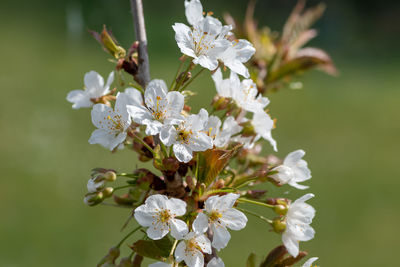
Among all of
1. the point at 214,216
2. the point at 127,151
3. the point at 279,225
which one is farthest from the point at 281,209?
the point at 127,151

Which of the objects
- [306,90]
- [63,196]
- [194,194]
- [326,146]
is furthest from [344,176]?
[194,194]

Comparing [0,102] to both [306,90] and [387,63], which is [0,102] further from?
[387,63]

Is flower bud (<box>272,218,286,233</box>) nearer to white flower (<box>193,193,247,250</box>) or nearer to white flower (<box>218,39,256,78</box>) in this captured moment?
white flower (<box>193,193,247,250</box>)

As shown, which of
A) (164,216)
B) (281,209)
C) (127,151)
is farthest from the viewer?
(127,151)

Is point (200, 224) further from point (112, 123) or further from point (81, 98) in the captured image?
point (81, 98)

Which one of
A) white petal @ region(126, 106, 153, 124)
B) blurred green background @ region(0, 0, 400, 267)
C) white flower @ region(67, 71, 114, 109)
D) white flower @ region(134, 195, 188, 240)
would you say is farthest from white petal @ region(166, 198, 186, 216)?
blurred green background @ region(0, 0, 400, 267)

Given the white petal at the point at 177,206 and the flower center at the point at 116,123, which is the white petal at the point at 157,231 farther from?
the flower center at the point at 116,123

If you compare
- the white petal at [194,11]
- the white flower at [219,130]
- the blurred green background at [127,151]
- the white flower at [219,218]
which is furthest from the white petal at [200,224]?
the blurred green background at [127,151]
